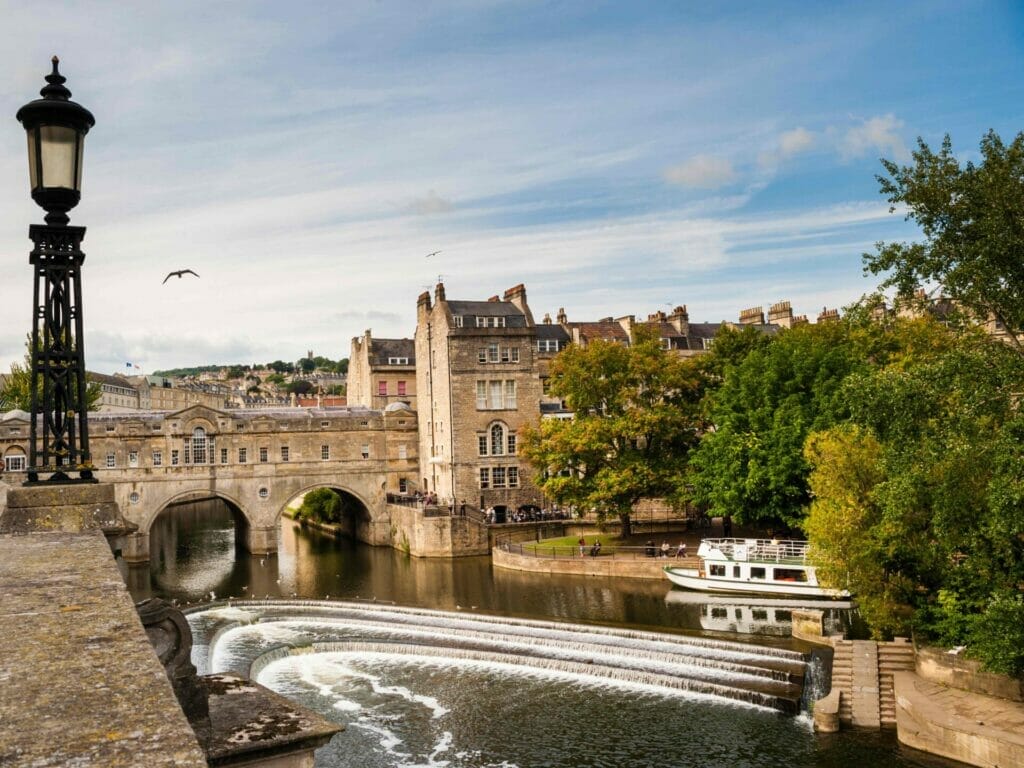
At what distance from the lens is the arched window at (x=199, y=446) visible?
64.8 m

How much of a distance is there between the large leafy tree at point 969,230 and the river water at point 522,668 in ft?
37.7

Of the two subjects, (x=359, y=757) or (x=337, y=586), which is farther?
(x=337, y=586)

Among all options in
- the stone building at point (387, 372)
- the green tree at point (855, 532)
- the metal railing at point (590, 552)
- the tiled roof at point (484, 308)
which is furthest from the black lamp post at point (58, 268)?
the stone building at point (387, 372)

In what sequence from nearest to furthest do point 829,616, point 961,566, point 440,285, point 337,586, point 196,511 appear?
point 961,566, point 829,616, point 337,586, point 440,285, point 196,511

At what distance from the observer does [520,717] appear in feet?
90.7

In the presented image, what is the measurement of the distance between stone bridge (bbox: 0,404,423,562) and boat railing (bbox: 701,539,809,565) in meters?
23.0

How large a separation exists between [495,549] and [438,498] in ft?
33.4

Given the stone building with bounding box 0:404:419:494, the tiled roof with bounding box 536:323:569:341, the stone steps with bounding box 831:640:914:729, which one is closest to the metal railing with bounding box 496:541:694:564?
the stone building with bounding box 0:404:419:494

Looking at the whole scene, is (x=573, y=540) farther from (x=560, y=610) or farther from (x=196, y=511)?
(x=196, y=511)

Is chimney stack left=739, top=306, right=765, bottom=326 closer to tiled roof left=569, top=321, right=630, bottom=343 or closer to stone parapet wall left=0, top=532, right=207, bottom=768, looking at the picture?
tiled roof left=569, top=321, right=630, bottom=343

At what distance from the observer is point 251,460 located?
65875 mm

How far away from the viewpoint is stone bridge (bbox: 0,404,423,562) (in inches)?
2480

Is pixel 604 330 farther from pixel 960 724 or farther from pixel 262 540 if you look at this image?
pixel 960 724

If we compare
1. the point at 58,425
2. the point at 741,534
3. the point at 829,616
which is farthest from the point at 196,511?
the point at 58,425
